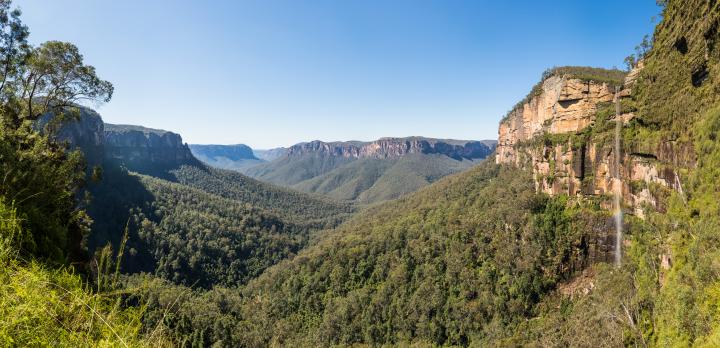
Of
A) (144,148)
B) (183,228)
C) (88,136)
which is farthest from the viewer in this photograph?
(144,148)

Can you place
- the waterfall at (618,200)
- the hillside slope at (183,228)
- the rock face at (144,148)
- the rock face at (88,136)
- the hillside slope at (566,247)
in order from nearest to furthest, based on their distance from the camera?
the hillside slope at (566,247) < the waterfall at (618,200) < the hillside slope at (183,228) < the rock face at (88,136) < the rock face at (144,148)

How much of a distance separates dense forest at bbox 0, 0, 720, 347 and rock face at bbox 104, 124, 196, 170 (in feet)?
196

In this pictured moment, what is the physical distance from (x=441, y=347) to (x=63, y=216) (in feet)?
143

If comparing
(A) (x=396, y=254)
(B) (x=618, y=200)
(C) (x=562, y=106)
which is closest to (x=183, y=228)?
(A) (x=396, y=254)

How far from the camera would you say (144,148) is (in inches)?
5979

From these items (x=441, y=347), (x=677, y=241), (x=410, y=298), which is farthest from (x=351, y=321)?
(x=677, y=241)

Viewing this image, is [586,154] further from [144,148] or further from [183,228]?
[144,148]

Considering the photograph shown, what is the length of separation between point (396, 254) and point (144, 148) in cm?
14449

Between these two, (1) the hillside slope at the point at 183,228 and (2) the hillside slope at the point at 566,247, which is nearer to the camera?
(2) the hillside slope at the point at 566,247

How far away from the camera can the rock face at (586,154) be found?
27.7 metres

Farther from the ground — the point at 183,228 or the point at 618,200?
the point at 618,200

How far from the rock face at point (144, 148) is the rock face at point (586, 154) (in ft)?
476

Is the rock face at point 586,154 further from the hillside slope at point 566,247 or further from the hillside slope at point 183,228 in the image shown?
the hillside slope at point 183,228

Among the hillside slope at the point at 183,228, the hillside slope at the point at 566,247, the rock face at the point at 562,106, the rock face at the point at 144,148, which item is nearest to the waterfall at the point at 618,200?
the hillside slope at the point at 566,247
